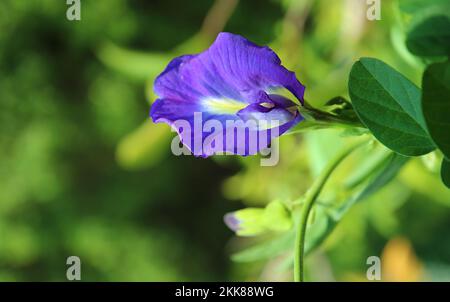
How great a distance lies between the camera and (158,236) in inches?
67.5

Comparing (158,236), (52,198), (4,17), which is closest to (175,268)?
(158,236)

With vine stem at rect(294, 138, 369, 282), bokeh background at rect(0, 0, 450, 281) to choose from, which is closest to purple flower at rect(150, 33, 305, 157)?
vine stem at rect(294, 138, 369, 282)

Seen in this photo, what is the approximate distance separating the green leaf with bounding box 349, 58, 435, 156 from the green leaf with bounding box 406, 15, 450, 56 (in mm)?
137

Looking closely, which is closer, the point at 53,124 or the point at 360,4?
the point at 360,4

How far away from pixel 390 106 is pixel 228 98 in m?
0.10

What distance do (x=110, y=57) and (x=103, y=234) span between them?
0.58 meters

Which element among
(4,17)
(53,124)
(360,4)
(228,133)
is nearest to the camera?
(228,133)

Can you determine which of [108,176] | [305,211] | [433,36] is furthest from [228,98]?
[108,176]

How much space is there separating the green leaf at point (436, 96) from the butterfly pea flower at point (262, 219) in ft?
0.47

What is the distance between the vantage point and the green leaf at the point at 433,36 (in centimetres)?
54

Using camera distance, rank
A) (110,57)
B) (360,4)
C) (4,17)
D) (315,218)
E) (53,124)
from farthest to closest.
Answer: (53,124), (4,17), (110,57), (360,4), (315,218)

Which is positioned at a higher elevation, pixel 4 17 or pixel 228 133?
pixel 4 17
